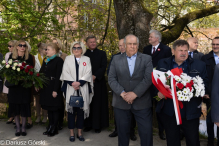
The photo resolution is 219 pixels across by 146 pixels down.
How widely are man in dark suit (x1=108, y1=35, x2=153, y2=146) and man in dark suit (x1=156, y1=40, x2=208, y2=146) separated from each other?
0.29 m

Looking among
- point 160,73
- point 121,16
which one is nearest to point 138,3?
point 121,16

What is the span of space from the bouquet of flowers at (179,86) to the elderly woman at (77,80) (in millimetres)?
2110

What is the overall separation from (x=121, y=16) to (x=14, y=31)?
6.40 metres

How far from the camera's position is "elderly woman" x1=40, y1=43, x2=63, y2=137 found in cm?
552

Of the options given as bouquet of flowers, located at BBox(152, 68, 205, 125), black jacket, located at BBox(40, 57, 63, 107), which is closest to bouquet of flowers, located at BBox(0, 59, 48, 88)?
black jacket, located at BBox(40, 57, 63, 107)

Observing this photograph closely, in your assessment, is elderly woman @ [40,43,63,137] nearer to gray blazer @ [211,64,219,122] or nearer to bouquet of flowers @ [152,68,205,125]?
bouquet of flowers @ [152,68,205,125]

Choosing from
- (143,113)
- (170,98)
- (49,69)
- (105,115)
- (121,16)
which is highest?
(121,16)

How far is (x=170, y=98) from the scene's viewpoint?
148 inches

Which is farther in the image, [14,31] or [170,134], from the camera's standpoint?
[14,31]

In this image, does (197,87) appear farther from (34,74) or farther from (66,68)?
(34,74)

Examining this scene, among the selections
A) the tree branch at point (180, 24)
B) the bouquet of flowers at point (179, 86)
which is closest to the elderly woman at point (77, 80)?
the bouquet of flowers at point (179, 86)

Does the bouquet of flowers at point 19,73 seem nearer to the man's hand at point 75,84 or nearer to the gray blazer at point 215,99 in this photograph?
the man's hand at point 75,84

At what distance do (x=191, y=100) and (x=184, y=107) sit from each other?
0.15m

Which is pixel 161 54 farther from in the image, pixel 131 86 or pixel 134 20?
pixel 134 20
